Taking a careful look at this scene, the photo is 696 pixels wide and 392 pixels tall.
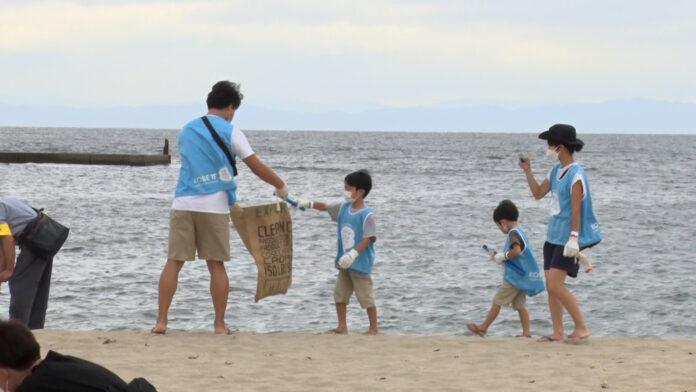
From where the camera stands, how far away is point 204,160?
841 centimetres

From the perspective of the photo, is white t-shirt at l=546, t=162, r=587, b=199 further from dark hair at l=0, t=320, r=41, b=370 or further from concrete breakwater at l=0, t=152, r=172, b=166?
concrete breakwater at l=0, t=152, r=172, b=166

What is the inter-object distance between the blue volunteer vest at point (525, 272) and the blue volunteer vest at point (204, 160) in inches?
109

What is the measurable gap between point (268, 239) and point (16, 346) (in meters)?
4.66

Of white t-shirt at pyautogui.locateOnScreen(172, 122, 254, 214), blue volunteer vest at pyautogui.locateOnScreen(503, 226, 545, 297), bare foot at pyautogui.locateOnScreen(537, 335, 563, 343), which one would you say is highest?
white t-shirt at pyautogui.locateOnScreen(172, 122, 254, 214)

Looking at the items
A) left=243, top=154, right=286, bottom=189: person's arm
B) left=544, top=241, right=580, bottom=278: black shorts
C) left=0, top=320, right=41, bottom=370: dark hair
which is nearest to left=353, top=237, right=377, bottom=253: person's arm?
left=243, top=154, right=286, bottom=189: person's arm

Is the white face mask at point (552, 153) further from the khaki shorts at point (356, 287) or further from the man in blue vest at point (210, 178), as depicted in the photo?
the man in blue vest at point (210, 178)

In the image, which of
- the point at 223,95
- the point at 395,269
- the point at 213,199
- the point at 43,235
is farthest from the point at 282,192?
the point at 395,269

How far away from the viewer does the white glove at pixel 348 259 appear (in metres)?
9.16

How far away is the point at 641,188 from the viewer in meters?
51.7

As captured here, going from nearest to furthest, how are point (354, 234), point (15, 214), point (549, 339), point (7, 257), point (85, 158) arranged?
point (7, 257), point (15, 214), point (549, 339), point (354, 234), point (85, 158)

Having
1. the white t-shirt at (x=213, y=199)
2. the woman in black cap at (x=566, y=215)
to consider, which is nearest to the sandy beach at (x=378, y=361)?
the woman in black cap at (x=566, y=215)

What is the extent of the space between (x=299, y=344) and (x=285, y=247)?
804mm

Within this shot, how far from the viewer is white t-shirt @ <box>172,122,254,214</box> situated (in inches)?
331

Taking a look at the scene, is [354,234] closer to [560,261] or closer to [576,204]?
[560,261]
